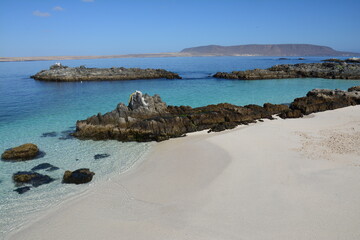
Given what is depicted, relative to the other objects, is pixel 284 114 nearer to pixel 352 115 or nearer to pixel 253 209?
pixel 352 115

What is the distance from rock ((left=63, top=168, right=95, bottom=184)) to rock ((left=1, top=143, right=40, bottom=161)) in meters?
3.58

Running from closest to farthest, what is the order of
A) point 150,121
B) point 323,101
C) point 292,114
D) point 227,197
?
point 227,197
point 150,121
point 292,114
point 323,101

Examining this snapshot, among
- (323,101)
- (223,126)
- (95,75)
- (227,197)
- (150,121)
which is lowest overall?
(227,197)

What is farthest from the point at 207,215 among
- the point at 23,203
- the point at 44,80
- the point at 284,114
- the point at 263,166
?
the point at 44,80

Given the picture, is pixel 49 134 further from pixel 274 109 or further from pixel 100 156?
pixel 274 109

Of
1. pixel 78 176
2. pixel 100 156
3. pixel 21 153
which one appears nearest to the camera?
pixel 78 176

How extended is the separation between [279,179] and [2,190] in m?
10.2

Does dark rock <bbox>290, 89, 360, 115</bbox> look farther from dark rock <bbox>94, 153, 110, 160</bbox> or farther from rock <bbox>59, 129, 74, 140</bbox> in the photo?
rock <bbox>59, 129, 74, 140</bbox>

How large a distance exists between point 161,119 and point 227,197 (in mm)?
8427

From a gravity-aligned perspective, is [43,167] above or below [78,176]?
below

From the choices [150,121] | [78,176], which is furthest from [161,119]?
[78,176]

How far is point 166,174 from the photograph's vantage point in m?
10.6

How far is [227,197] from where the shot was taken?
28.3ft

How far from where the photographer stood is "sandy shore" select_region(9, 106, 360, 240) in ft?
23.2
